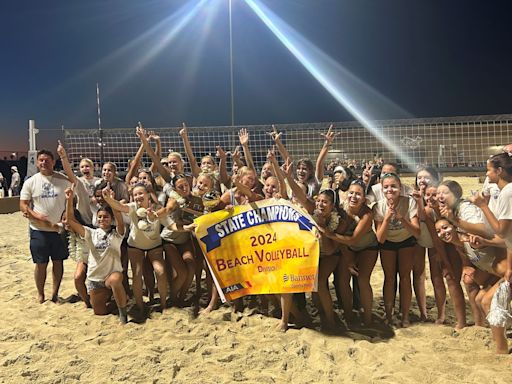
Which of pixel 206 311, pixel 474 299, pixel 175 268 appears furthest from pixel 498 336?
pixel 175 268

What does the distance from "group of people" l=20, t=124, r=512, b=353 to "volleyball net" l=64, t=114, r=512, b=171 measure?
272cm

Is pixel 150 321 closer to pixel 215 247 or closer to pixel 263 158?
pixel 215 247

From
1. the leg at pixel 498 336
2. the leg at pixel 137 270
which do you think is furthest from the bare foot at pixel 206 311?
the leg at pixel 498 336

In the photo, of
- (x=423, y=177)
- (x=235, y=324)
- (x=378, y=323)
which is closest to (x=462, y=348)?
(x=378, y=323)

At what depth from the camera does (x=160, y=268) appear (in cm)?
466

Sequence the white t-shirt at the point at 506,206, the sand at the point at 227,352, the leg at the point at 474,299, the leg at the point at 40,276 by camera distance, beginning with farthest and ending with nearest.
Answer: the leg at the point at 40,276 → the leg at the point at 474,299 → the sand at the point at 227,352 → the white t-shirt at the point at 506,206

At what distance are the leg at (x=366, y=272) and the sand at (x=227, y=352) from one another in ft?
0.95

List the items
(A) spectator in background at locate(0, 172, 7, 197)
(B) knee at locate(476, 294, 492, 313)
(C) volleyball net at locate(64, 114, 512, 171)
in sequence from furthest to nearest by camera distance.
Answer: (A) spectator in background at locate(0, 172, 7, 197), (C) volleyball net at locate(64, 114, 512, 171), (B) knee at locate(476, 294, 492, 313)

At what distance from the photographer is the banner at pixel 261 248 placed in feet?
13.6


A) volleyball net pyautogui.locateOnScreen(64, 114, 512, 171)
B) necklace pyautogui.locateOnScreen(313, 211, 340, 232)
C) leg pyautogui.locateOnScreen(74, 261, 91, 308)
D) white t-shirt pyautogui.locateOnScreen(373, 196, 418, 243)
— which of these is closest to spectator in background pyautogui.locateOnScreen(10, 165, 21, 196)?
volleyball net pyautogui.locateOnScreen(64, 114, 512, 171)

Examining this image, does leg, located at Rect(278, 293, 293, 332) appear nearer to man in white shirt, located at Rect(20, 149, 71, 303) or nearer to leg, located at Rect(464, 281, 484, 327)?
leg, located at Rect(464, 281, 484, 327)

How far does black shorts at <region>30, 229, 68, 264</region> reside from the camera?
5.12 m

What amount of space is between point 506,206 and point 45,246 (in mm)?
4907

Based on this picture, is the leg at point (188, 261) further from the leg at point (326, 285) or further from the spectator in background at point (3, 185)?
the spectator in background at point (3, 185)
